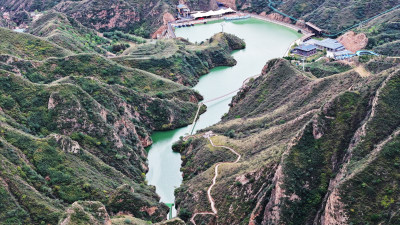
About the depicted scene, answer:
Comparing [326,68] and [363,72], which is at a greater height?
[363,72]

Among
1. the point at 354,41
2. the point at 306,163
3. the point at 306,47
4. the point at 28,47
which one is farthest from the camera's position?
the point at 306,47

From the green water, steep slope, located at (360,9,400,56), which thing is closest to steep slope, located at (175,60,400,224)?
the green water

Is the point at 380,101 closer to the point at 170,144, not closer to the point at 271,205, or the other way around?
the point at 271,205

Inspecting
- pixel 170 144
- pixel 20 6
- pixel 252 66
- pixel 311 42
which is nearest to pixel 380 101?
pixel 170 144

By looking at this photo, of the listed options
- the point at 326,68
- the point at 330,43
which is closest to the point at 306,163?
the point at 326,68

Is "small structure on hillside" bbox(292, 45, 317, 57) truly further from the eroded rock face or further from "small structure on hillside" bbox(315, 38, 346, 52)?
the eroded rock face

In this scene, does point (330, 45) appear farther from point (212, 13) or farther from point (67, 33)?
point (67, 33)

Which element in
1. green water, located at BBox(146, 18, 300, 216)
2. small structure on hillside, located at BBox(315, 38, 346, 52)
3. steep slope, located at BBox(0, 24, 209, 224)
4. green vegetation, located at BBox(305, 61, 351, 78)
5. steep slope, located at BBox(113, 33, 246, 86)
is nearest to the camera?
steep slope, located at BBox(0, 24, 209, 224)
